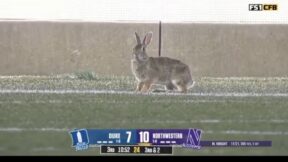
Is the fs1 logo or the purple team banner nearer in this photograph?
the purple team banner

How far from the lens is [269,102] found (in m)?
5.25

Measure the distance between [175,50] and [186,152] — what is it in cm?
57

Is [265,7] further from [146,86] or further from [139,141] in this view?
[139,141]

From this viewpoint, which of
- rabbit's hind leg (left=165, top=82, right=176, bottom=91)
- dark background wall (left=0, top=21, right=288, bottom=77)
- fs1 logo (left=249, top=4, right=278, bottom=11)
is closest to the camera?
fs1 logo (left=249, top=4, right=278, bottom=11)

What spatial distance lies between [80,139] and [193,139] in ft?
1.37

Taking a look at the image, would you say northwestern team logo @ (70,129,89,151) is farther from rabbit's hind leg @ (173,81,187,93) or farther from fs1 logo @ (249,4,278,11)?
fs1 logo @ (249,4,278,11)

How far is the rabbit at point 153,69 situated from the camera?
530cm

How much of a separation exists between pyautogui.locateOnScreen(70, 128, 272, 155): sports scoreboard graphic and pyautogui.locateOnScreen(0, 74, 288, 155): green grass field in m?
0.02

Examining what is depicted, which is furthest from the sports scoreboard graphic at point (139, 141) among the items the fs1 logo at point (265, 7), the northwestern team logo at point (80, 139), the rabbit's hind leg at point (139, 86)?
the fs1 logo at point (265, 7)

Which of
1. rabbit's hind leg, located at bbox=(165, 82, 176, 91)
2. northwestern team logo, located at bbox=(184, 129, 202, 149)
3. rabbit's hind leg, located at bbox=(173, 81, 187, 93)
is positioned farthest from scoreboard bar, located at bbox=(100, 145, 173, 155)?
rabbit's hind leg, located at bbox=(165, 82, 176, 91)

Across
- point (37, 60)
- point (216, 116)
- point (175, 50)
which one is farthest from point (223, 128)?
point (37, 60)

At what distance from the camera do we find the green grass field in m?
4.89
